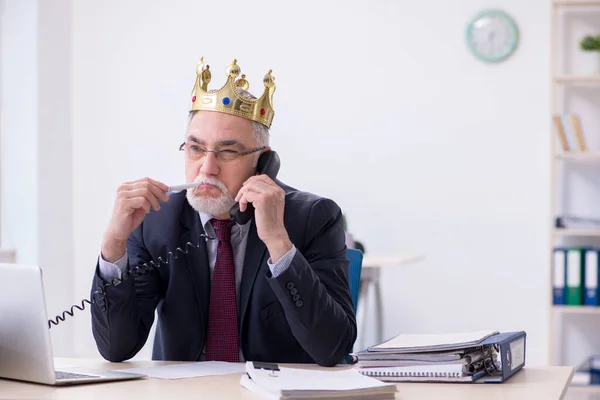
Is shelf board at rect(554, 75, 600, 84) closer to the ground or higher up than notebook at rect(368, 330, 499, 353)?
higher up

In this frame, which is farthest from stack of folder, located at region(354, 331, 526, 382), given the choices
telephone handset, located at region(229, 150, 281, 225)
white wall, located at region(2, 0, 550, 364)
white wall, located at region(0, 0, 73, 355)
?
white wall, located at region(0, 0, 73, 355)

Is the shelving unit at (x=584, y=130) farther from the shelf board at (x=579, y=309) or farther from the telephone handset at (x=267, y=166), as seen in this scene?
the telephone handset at (x=267, y=166)

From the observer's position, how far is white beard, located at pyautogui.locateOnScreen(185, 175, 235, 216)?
6.63ft

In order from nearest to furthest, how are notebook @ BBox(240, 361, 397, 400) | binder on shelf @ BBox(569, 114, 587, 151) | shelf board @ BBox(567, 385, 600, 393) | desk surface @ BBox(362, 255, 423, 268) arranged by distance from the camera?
notebook @ BBox(240, 361, 397, 400), desk surface @ BBox(362, 255, 423, 268), shelf board @ BBox(567, 385, 600, 393), binder on shelf @ BBox(569, 114, 587, 151)

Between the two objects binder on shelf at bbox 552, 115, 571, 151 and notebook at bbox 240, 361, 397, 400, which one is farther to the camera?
binder on shelf at bbox 552, 115, 571, 151

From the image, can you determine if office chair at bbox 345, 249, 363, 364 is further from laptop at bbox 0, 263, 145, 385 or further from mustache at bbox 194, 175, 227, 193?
laptop at bbox 0, 263, 145, 385

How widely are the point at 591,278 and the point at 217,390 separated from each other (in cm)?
333

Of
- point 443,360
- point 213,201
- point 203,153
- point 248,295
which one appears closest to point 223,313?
point 248,295

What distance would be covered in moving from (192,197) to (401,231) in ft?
10.1

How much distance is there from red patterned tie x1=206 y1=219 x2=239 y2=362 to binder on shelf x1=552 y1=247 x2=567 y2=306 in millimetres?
2809

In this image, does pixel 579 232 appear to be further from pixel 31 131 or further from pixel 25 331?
pixel 25 331

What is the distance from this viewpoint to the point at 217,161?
6.73ft

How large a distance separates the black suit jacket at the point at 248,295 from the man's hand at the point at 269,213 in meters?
0.05

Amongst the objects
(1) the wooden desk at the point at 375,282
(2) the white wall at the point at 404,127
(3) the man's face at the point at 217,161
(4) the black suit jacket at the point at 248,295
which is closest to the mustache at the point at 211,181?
(3) the man's face at the point at 217,161
